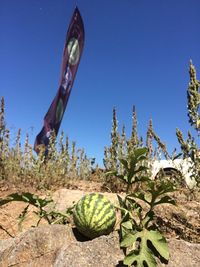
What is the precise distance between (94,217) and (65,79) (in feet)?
28.2

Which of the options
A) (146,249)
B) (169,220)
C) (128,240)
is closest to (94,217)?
(128,240)

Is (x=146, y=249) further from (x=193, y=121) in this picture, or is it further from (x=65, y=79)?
(x=65, y=79)

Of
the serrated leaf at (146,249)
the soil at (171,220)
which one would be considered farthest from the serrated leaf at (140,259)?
the soil at (171,220)

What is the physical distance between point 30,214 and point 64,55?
8.15 m

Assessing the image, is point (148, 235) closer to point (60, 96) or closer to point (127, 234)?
point (127, 234)

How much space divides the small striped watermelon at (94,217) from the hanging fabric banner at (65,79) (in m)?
7.30

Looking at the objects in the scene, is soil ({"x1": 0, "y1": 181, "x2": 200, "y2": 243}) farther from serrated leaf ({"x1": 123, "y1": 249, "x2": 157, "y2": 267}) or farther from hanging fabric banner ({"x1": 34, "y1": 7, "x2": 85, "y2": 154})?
hanging fabric banner ({"x1": 34, "y1": 7, "x2": 85, "y2": 154})

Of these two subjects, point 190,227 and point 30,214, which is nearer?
point 190,227

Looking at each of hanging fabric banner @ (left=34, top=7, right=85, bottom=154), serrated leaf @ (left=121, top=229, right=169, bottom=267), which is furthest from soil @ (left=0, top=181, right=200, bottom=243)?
hanging fabric banner @ (left=34, top=7, right=85, bottom=154)

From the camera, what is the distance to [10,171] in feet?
20.2

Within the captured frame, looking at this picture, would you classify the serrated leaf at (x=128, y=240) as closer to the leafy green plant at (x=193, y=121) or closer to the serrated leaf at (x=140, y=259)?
the serrated leaf at (x=140, y=259)

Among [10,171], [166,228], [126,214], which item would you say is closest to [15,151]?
[10,171]

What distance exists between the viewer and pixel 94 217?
2402mm

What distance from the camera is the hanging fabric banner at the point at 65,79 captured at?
10.4 meters
